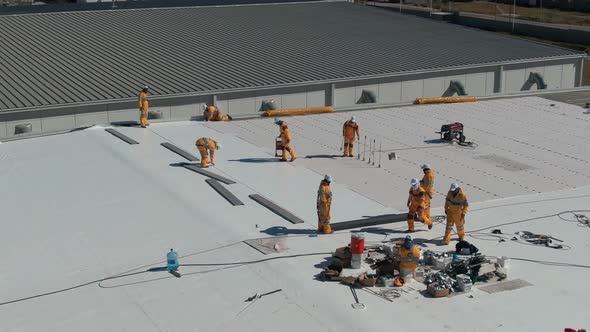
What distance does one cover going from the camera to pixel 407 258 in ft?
52.4

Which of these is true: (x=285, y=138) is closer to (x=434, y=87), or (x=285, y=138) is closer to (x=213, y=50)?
(x=434, y=87)

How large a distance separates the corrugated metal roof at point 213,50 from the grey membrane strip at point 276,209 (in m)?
14.4

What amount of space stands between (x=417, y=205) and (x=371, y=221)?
130cm

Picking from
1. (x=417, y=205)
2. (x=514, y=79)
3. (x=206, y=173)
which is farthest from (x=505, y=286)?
(x=514, y=79)

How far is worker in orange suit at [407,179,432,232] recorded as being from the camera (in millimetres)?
18734

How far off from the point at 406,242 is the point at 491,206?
19.1 feet

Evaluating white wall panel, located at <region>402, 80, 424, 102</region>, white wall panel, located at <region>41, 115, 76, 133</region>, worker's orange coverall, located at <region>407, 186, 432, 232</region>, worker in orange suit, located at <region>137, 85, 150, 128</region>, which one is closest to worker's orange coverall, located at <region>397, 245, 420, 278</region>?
worker's orange coverall, located at <region>407, 186, 432, 232</region>

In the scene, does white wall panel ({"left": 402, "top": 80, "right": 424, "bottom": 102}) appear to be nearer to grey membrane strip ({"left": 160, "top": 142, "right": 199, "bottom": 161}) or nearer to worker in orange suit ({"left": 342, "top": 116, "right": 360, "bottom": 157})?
worker in orange suit ({"left": 342, "top": 116, "right": 360, "bottom": 157})

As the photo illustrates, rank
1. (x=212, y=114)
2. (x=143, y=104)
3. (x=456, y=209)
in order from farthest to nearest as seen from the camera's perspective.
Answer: (x=212, y=114), (x=143, y=104), (x=456, y=209)

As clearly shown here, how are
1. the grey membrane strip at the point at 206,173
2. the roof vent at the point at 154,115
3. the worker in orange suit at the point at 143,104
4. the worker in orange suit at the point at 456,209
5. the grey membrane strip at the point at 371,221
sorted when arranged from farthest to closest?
the roof vent at the point at 154,115 → the worker in orange suit at the point at 143,104 → the grey membrane strip at the point at 206,173 → the grey membrane strip at the point at 371,221 → the worker in orange suit at the point at 456,209

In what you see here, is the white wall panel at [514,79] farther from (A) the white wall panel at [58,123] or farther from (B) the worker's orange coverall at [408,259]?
(B) the worker's orange coverall at [408,259]

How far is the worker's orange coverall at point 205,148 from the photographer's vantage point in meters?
23.6

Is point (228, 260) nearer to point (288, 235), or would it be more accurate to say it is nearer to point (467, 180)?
point (288, 235)

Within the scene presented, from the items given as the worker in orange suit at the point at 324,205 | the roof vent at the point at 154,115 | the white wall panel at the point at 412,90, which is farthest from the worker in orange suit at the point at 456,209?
the white wall panel at the point at 412,90
